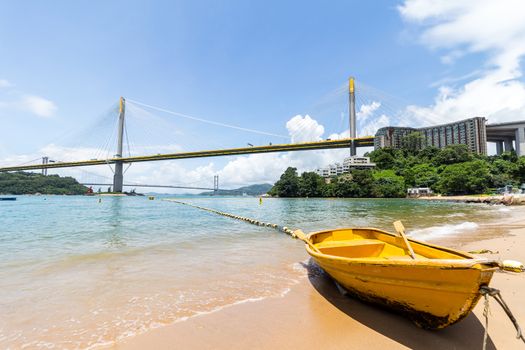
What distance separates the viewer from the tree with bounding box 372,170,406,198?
195 feet

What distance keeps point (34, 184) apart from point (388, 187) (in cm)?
10368

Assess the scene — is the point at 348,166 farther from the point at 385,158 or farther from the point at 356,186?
the point at 356,186

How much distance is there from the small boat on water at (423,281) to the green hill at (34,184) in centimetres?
11126

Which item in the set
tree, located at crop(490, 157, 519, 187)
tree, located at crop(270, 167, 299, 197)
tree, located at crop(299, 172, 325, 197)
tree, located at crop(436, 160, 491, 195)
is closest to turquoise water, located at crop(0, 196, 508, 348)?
tree, located at crop(436, 160, 491, 195)

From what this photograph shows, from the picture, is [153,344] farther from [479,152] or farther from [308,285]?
[479,152]

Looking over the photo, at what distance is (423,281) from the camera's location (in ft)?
8.80

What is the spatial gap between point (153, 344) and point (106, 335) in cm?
66

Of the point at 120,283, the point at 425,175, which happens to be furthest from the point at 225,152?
the point at 120,283

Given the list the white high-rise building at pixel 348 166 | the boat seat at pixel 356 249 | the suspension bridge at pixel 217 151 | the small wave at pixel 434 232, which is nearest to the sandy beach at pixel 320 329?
the boat seat at pixel 356 249

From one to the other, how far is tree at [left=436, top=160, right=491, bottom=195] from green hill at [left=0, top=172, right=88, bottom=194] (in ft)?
354

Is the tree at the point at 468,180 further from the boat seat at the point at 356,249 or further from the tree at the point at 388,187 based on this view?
the boat seat at the point at 356,249

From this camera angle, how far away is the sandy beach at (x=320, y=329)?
2820 mm

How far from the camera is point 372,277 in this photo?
3.16 m

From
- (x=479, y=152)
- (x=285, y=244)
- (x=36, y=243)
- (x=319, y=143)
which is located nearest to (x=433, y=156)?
(x=479, y=152)
